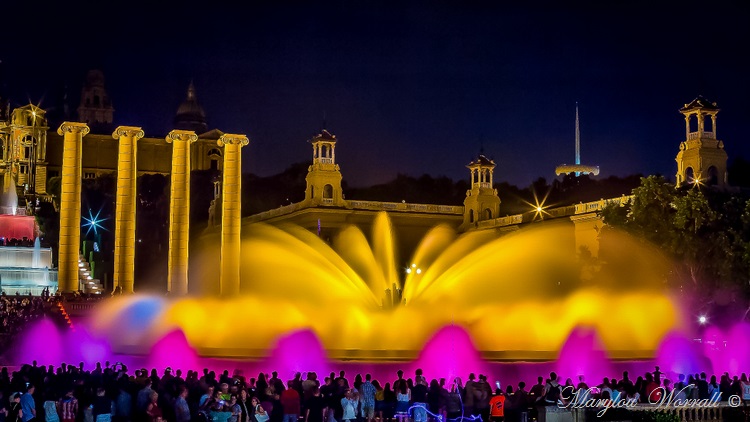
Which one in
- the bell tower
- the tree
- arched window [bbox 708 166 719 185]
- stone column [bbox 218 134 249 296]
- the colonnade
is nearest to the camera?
the tree

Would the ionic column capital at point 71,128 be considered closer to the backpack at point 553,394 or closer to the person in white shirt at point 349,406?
the person in white shirt at point 349,406

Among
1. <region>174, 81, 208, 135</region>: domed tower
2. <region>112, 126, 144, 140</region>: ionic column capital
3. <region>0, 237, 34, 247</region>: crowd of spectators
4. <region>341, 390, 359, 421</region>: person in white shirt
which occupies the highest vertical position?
<region>174, 81, 208, 135</region>: domed tower

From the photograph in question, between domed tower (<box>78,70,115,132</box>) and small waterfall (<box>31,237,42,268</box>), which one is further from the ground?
domed tower (<box>78,70,115,132</box>)

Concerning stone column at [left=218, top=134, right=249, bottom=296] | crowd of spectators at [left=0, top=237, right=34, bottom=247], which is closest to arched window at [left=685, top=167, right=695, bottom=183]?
stone column at [left=218, top=134, right=249, bottom=296]

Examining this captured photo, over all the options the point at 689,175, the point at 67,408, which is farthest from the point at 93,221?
the point at 67,408

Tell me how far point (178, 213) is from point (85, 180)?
249 ft

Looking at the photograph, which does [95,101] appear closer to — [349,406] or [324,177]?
[324,177]

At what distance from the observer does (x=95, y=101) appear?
176 meters

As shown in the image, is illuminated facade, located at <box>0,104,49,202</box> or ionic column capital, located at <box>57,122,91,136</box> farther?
illuminated facade, located at <box>0,104,49,202</box>

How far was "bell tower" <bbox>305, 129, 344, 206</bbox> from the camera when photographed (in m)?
101

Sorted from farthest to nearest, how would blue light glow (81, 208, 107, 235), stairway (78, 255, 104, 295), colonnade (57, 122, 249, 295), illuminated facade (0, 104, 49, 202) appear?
1. illuminated facade (0, 104, 49, 202)
2. blue light glow (81, 208, 107, 235)
3. stairway (78, 255, 104, 295)
4. colonnade (57, 122, 249, 295)

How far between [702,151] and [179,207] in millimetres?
33748

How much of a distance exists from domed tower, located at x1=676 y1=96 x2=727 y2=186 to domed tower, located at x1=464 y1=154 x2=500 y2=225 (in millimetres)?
31254

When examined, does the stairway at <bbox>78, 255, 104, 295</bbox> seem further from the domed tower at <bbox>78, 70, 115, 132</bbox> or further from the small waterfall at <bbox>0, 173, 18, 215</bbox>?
the domed tower at <bbox>78, 70, 115, 132</bbox>
